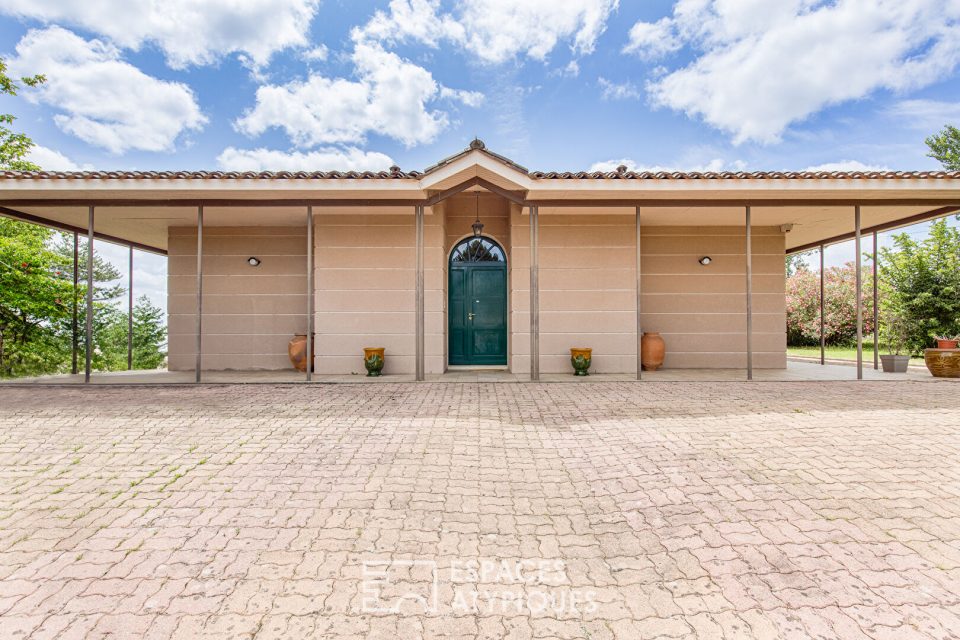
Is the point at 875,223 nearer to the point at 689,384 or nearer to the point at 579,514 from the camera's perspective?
the point at 689,384

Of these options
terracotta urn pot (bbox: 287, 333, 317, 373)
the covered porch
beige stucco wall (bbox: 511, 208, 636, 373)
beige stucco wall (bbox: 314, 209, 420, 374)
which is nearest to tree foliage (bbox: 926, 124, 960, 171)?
the covered porch

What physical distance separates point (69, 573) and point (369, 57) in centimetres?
1179

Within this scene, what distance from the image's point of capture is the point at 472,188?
7.00 meters

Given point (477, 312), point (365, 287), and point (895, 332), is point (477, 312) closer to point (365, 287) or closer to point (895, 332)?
point (365, 287)

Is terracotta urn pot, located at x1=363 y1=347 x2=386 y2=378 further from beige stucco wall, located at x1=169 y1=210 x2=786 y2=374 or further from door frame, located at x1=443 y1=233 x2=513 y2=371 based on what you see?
door frame, located at x1=443 y1=233 x2=513 y2=371

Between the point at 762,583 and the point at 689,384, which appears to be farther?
the point at 689,384

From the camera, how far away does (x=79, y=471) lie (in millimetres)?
2814

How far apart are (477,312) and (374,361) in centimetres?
218

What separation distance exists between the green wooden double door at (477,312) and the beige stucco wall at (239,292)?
2892mm

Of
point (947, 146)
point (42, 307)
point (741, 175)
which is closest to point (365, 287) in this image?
point (42, 307)

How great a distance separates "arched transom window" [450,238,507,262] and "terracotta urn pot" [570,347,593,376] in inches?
91.1

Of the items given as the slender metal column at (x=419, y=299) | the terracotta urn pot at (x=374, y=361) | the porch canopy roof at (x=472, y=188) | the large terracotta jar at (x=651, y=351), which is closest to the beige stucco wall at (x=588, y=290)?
the large terracotta jar at (x=651, y=351)

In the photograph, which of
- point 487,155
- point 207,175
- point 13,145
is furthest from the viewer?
point 13,145

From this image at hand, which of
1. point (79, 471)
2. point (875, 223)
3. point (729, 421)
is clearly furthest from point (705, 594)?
point (875, 223)
